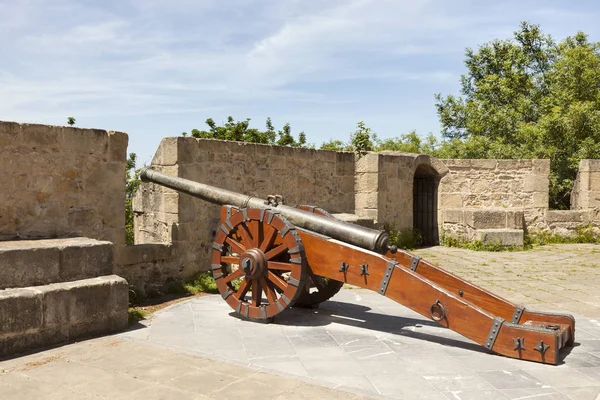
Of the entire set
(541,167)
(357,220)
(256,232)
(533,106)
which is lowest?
(357,220)

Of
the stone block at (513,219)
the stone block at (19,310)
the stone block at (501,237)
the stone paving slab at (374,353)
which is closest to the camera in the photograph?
the stone paving slab at (374,353)

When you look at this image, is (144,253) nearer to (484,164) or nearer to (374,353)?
(374,353)

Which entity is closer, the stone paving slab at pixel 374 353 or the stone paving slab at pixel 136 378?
the stone paving slab at pixel 136 378

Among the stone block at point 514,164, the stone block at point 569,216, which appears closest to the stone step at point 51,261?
the stone block at point 514,164

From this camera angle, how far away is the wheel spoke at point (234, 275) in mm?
5166

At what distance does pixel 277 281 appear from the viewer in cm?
495

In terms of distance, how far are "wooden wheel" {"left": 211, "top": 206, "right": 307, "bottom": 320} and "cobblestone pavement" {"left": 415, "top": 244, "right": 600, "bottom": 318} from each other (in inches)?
113

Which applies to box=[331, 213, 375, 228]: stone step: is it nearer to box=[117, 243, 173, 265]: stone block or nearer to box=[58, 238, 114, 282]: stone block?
box=[117, 243, 173, 265]: stone block

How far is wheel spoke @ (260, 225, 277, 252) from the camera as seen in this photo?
16.4 feet

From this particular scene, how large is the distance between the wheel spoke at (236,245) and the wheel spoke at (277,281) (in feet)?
1.29

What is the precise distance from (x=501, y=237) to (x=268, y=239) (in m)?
7.41

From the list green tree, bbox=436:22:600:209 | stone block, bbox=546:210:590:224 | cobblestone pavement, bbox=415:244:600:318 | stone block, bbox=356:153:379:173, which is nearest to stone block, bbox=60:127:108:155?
cobblestone pavement, bbox=415:244:600:318

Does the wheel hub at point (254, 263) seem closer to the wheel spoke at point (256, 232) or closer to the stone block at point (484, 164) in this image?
the wheel spoke at point (256, 232)

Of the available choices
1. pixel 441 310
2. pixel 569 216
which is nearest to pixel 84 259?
pixel 441 310
